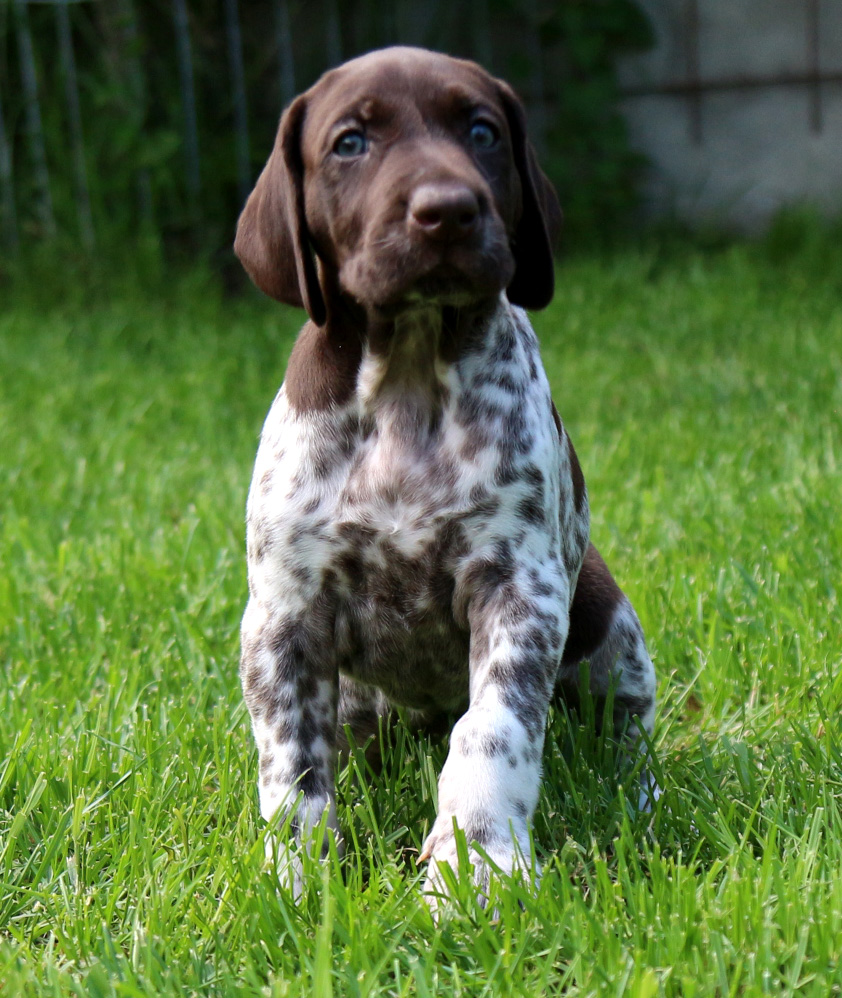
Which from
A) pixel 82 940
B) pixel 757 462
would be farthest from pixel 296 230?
pixel 757 462

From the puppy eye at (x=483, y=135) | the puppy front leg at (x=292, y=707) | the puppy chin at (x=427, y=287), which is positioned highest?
the puppy eye at (x=483, y=135)

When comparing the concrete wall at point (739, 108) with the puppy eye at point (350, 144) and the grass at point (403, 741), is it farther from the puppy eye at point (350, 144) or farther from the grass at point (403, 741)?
the puppy eye at point (350, 144)

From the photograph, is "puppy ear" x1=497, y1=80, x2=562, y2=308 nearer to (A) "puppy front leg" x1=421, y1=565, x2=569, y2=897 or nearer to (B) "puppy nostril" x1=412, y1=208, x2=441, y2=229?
(B) "puppy nostril" x1=412, y1=208, x2=441, y2=229

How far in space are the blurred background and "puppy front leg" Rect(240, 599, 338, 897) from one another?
6.32 m

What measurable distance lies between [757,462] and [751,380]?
52.6 inches

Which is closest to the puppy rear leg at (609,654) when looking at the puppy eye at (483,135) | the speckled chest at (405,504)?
the speckled chest at (405,504)

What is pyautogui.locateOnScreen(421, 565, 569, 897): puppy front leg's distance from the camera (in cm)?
230

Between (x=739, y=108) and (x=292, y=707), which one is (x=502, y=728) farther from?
(x=739, y=108)

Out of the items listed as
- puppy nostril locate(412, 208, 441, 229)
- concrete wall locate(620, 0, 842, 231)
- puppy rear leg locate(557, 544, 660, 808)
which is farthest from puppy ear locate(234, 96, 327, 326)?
concrete wall locate(620, 0, 842, 231)

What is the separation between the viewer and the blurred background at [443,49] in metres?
8.61

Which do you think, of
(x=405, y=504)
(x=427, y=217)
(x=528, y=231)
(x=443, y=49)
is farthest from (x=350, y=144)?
(x=443, y=49)

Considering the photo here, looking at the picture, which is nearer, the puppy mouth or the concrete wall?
the puppy mouth

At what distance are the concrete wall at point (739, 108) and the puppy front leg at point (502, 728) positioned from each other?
25.7ft

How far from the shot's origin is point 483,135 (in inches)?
108
